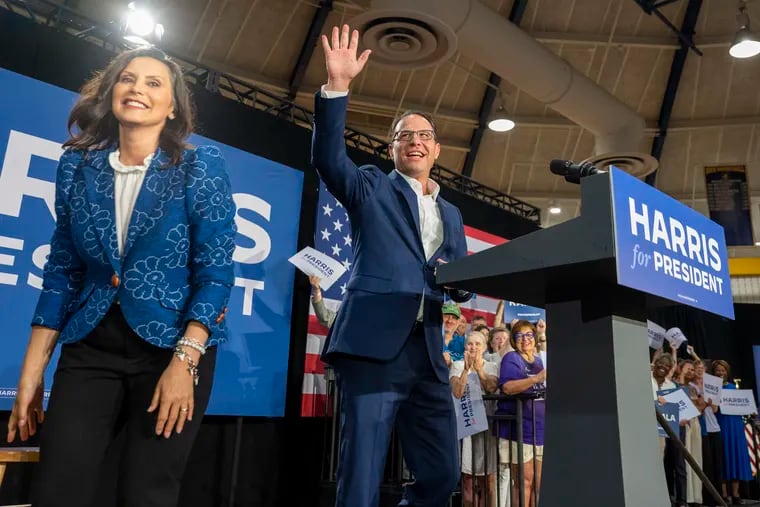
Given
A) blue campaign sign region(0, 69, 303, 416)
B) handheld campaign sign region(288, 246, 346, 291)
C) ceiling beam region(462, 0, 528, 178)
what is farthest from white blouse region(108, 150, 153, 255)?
ceiling beam region(462, 0, 528, 178)

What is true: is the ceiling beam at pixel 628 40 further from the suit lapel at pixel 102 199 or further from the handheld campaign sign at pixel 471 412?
the suit lapel at pixel 102 199

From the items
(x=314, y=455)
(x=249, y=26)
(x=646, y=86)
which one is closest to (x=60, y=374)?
(x=314, y=455)

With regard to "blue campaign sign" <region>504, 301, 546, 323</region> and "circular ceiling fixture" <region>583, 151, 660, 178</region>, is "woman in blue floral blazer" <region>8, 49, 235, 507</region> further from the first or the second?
"circular ceiling fixture" <region>583, 151, 660, 178</region>

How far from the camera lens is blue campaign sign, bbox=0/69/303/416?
3.04m

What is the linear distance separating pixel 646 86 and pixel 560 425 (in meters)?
10.8

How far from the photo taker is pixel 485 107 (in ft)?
34.8

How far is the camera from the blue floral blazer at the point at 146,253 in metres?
1.12

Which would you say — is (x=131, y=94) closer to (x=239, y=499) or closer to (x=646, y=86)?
(x=239, y=499)

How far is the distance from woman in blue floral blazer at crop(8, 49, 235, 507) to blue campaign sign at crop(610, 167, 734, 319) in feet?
2.56

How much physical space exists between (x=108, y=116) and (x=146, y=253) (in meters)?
0.35

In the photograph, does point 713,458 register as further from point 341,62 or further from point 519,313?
point 341,62

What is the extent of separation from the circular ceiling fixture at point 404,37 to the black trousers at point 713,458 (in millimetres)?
4679

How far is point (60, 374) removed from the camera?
42.4 inches

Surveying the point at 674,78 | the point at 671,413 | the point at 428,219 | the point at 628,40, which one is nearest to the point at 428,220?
the point at 428,219
